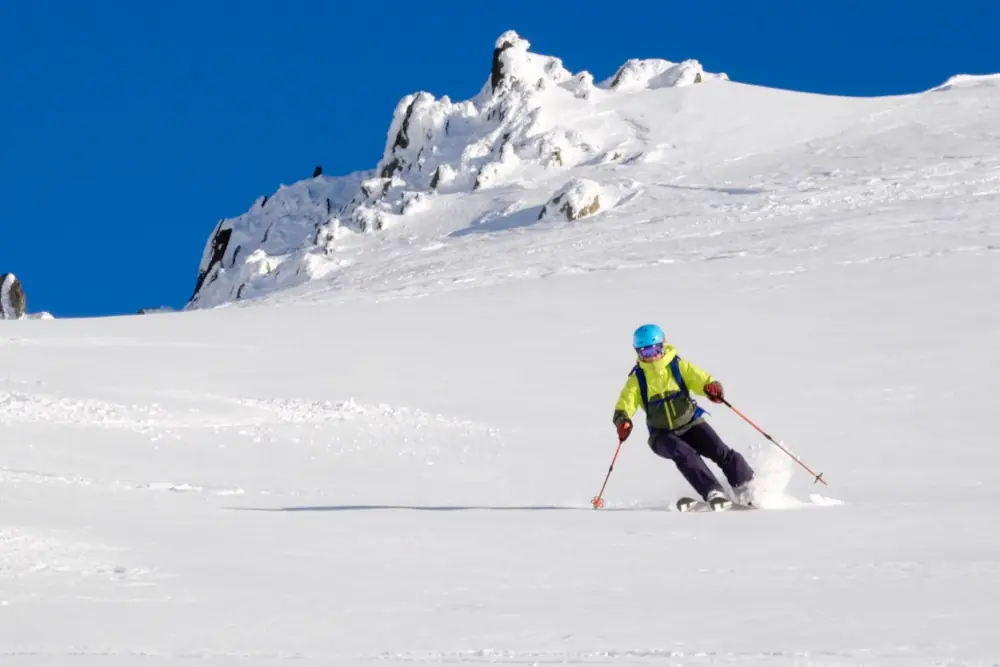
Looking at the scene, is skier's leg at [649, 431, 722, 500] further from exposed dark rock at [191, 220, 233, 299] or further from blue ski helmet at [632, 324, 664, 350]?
exposed dark rock at [191, 220, 233, 299]

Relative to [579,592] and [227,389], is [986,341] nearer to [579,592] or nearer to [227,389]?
[227,389]

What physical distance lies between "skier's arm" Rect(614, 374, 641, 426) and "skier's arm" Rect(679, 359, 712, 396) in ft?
1.23

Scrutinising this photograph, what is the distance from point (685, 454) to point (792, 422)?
5.86 meters

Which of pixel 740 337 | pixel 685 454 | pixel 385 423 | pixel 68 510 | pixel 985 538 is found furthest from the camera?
pixel 740 337

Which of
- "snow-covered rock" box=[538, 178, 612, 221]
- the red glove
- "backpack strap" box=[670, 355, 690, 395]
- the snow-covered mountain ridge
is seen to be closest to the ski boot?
the red glove

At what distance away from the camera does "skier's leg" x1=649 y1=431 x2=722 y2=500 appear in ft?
30.7

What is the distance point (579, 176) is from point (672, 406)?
54827mm

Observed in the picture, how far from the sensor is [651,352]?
31.5 feet

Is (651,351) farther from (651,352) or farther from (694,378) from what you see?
(694,378)

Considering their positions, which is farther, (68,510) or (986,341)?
(986,341)

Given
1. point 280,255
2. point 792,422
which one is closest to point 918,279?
point 792,422

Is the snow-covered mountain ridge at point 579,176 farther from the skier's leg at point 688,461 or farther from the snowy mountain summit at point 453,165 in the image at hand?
the skier's leg at point 688,461

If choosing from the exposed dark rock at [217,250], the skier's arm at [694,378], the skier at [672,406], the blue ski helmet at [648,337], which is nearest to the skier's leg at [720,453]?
the skier at [672,406]

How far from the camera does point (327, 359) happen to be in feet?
64.2
